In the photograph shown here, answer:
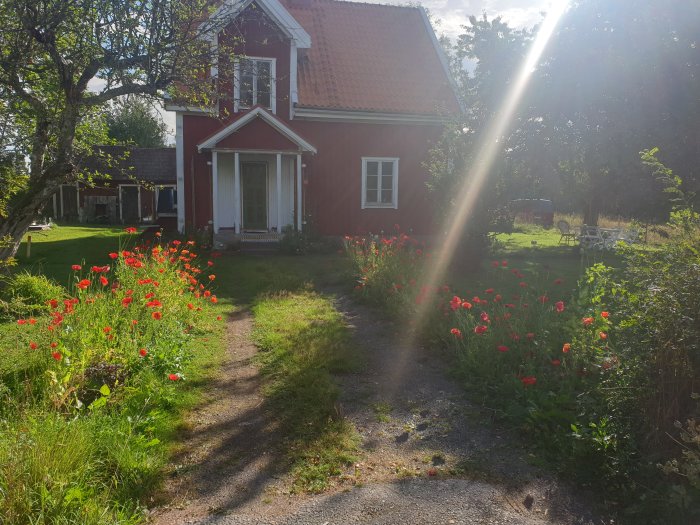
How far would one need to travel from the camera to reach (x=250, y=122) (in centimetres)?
1380

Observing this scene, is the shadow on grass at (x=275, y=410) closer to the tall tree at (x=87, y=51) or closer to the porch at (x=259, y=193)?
the tall tree at (x=87, y=51)

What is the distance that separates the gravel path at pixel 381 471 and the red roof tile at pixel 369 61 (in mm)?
11563

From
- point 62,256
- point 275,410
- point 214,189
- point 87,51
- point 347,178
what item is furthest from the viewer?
point 347,178

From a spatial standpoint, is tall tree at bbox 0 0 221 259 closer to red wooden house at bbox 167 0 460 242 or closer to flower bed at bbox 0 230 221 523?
flower bed at bbox 0 230 221 523

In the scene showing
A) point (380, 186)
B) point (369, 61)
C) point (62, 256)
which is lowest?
point (62, 256)

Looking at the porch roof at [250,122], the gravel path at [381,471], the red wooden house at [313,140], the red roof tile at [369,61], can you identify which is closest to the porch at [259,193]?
the red wooden house at [313,140]

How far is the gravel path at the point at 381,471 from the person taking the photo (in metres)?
2.85

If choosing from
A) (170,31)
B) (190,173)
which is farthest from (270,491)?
(190,173)

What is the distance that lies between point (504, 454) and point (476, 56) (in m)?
25.7

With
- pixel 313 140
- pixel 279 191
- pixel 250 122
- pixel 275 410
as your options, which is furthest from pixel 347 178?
pixel 275 410

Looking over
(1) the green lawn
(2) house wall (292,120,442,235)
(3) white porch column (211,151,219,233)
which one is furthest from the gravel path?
(2) house wall (292,120,442,235)

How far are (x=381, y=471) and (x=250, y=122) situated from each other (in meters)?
12.0

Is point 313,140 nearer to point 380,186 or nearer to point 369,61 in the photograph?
point 380,186

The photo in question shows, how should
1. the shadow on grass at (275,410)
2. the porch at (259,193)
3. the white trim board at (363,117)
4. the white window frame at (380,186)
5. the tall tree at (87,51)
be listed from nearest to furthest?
1. the shadow on grass at (275,410)
2. the tall tree at (87,51)
3. the porch at (259,193)
4. the white trim board at (363,117)
5. the white window frame at (380,186)
